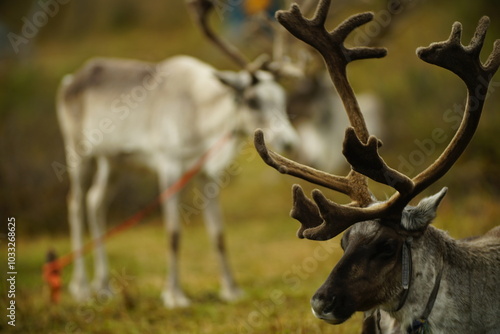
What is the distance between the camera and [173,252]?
5.90m

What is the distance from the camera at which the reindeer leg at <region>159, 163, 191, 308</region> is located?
18.6 ft

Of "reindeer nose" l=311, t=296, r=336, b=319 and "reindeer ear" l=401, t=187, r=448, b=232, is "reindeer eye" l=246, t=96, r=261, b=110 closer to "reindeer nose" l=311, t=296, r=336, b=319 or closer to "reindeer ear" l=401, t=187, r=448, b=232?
"reindeer ear" l=401, t=187, r=448, b=232

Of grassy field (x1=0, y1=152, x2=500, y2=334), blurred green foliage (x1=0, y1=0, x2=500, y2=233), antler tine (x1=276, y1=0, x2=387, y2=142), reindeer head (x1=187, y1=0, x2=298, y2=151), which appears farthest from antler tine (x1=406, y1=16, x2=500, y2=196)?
blurred green foliage (x1=0, y1=0, x2=500, y2=233)

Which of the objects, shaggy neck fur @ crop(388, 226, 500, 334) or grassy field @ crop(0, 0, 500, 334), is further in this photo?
grassy field @ crop(0, 0, 500, 334)

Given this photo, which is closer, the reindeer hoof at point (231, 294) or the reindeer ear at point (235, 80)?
the reindeer hoof at point (231, 294)

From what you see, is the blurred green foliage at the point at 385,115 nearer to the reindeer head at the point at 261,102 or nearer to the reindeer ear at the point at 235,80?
the reindeer head at the point at 261,102

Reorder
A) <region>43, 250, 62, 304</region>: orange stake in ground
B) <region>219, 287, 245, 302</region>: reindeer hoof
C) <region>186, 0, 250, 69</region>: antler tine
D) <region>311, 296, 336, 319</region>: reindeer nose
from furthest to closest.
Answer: <region>186, 0, 250, 69</region>: antler tine → <region>219, 287, 245, 302</region>: reindeer hoof → <region>43, 250, 62, 304</region>: orange stake in ground → <region>311, 296, 336, 319</region>: reindeer nose

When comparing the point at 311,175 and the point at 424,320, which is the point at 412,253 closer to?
the point at 424,320

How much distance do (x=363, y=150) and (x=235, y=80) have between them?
3473 mm

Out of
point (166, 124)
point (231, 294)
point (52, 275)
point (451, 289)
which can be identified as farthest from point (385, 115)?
point (451, 289)

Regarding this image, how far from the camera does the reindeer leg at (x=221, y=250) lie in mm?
5872

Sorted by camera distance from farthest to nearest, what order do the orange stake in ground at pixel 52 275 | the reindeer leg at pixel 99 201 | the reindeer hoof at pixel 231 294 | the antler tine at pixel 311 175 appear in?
the reindeer leg at pixel 99 201 < the reindeer hoof at pixel 231 294 < the orange stake in ground at pixel 52 275 < the antler tine at pixel 311 175

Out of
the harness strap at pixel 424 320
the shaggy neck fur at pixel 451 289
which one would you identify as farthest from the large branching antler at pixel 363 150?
the harness strap at pixel 424 320

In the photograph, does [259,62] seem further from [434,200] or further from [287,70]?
[434,200]
